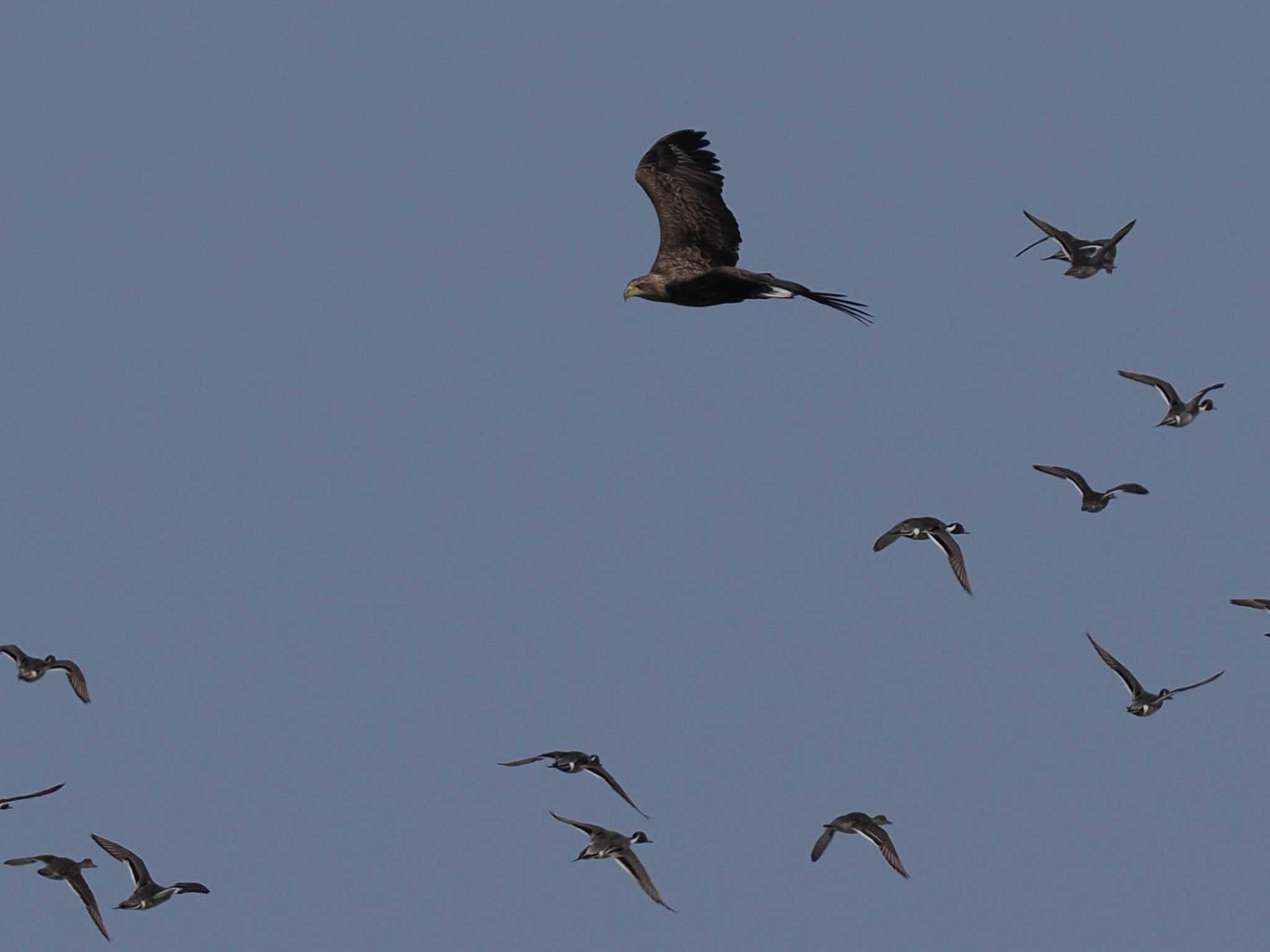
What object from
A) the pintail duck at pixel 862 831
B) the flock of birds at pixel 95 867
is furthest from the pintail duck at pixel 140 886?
the pintail duck at pixel 862 831

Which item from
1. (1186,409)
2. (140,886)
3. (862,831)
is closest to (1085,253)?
(1186,409)

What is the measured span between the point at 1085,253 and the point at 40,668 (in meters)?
18.1

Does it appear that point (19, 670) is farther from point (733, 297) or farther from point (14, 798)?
point (733, 297)

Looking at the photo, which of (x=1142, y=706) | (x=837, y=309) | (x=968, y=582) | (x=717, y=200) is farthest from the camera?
(x=717, y=200)

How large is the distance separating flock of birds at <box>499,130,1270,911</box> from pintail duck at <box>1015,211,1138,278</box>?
1 cm

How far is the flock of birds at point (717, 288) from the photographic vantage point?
2716 centimetres

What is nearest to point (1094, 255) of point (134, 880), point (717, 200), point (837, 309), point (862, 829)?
point (717, 200)

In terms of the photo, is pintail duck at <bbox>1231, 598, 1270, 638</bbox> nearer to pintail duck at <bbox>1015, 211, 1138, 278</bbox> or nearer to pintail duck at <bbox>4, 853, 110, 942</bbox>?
pintail duck at <bbox>1015, 211, 1138, 278</bbox>

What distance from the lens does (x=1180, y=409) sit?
106 ft

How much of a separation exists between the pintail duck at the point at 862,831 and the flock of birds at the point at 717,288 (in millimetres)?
17

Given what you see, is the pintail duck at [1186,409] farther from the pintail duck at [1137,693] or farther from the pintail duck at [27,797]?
the pintail duck at [27,797]

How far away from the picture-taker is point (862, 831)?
28.1 m

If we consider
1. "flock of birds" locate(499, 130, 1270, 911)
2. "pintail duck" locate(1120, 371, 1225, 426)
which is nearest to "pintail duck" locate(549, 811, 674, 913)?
"flock of birds" locate(499, 130, 1270, 911)

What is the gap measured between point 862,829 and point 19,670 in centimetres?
1317
